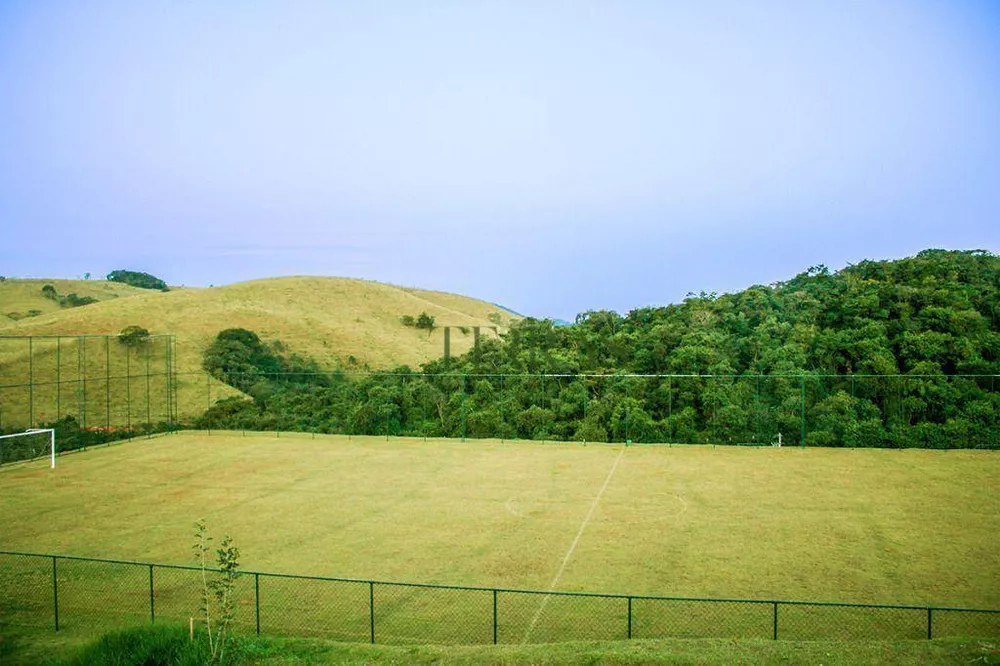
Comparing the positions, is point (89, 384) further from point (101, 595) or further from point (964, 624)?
point (964, 624)

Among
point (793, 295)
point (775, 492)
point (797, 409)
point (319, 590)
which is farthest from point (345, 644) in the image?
point (793, 295)

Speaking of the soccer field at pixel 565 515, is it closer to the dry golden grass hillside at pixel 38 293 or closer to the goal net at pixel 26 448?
the goal net at pixel 26 448

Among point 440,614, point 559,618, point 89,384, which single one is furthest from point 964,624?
point 89,384

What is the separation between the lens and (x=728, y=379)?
Answer: 33.6 meters

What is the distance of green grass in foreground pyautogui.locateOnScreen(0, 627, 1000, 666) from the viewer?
895 centimetres

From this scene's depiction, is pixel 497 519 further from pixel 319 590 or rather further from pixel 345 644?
pixel 345 644

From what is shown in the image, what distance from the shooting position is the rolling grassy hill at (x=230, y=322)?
156ft

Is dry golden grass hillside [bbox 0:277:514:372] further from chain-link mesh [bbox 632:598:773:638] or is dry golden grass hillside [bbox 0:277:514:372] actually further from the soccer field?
chain-link mesh [bbox 632:598:773:638]

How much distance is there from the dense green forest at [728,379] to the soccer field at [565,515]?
2.95 metres

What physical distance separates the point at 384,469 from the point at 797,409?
18456mm

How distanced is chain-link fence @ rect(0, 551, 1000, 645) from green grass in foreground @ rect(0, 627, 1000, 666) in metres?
0.59

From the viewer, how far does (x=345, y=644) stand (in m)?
10.2

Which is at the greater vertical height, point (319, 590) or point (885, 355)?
point (885, 355)

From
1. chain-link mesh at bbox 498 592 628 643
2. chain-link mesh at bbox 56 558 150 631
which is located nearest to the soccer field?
chain-link mesh at bbox 498 592 628 643
